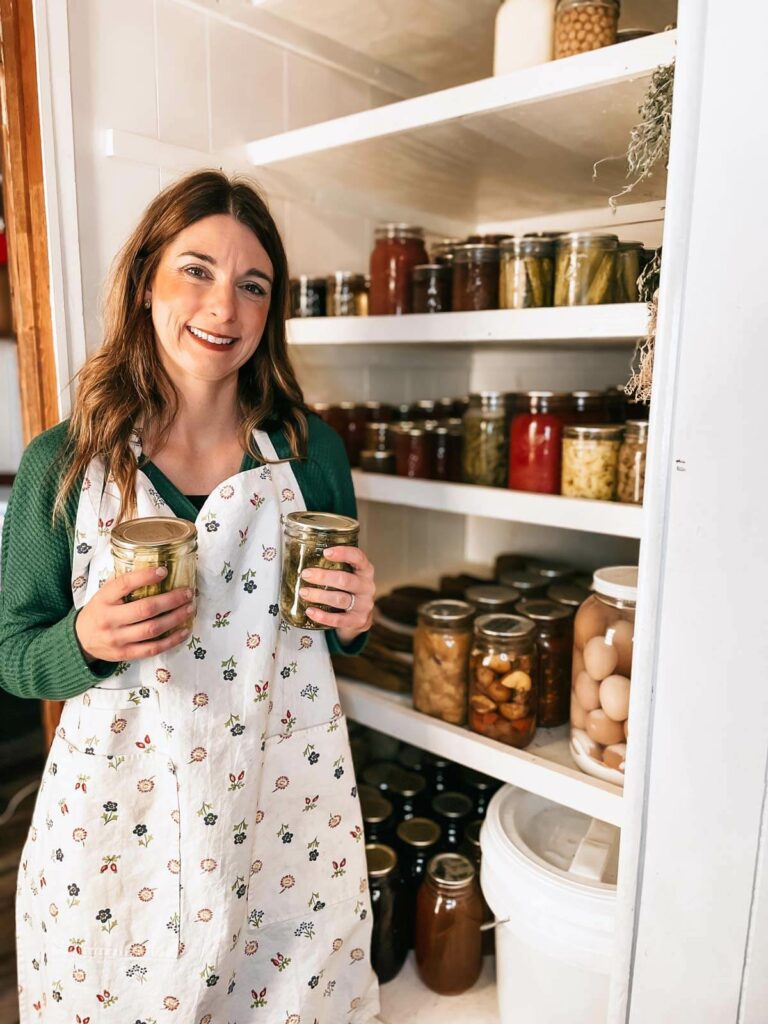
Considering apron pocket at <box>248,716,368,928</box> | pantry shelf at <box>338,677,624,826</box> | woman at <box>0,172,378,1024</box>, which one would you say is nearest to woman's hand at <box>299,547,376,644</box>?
woman at <box>0,172,378,1024</box>

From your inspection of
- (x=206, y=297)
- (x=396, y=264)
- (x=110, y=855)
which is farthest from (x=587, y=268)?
(x=110, y=855)

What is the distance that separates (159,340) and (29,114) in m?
0.43

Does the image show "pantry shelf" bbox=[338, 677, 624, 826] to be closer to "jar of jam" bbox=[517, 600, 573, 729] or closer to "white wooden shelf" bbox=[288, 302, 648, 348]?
"jar of jam" bbox=[517, 600, 573, 729]

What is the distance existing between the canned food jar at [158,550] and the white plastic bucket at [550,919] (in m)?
0.63

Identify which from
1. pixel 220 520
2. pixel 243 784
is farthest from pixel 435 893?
pixel 220 520

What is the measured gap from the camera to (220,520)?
3.32 feet

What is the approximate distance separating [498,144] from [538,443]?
0.51m

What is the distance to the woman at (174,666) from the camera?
968 millimetres

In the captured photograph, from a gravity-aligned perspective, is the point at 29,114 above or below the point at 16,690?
above

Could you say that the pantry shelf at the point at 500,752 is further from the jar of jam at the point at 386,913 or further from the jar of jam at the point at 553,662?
the jar of jam at the point at 386,913

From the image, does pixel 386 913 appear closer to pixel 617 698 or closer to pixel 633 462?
pixel 617 698

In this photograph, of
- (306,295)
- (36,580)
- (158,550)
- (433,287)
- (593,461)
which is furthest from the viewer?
(306,295)

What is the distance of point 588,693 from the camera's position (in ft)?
3.77

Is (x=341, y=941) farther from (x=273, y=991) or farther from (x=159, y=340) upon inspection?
(x=159, y=340)
